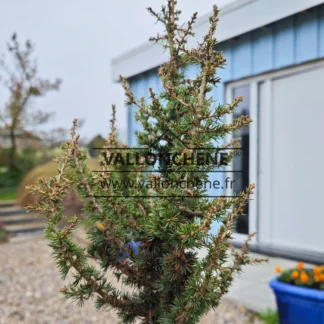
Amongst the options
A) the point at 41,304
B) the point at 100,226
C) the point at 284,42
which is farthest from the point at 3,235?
the point at 100,226

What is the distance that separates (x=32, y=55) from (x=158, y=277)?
38.1 ft

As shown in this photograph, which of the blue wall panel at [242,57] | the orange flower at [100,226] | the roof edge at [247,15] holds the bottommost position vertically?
the orange flower at [100,226]

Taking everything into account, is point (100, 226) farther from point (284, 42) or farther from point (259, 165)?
point (259, 165)

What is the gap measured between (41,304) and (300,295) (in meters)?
2.09

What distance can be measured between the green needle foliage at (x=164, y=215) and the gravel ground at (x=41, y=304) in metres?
1.71

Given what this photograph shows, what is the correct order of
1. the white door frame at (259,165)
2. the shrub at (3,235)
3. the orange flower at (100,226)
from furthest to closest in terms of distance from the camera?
the shrub at (3,235), the white door frame at (259,165), the orange flower at (100,226)

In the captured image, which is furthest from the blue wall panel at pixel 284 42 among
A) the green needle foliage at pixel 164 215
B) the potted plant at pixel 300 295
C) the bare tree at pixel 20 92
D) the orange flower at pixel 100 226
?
the bare tree at pixel 20 92

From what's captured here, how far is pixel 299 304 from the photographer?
87.4 inches

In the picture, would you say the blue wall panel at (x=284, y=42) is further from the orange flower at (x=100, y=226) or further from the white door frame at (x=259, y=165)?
the orange flower at (x=100, y=226)

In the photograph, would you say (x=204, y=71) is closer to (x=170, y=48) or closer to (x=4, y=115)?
(x=170, y=48)

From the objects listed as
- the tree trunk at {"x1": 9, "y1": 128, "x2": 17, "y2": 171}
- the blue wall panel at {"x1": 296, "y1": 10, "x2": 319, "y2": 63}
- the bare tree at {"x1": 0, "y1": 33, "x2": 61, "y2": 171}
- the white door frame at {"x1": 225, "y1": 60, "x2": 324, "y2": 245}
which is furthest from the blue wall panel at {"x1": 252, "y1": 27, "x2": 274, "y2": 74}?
the tree trunk at {"x1": 9, "y1": 128, "x2": 17, "y2": 171}

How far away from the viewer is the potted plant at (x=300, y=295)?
7.08ft

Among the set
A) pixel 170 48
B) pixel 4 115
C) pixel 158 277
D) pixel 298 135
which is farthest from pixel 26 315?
pixel 4 115

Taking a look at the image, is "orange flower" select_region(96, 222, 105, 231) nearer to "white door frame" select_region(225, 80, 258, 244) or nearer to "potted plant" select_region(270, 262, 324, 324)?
"potted plant" select_region(270, 262, 324, 324)
